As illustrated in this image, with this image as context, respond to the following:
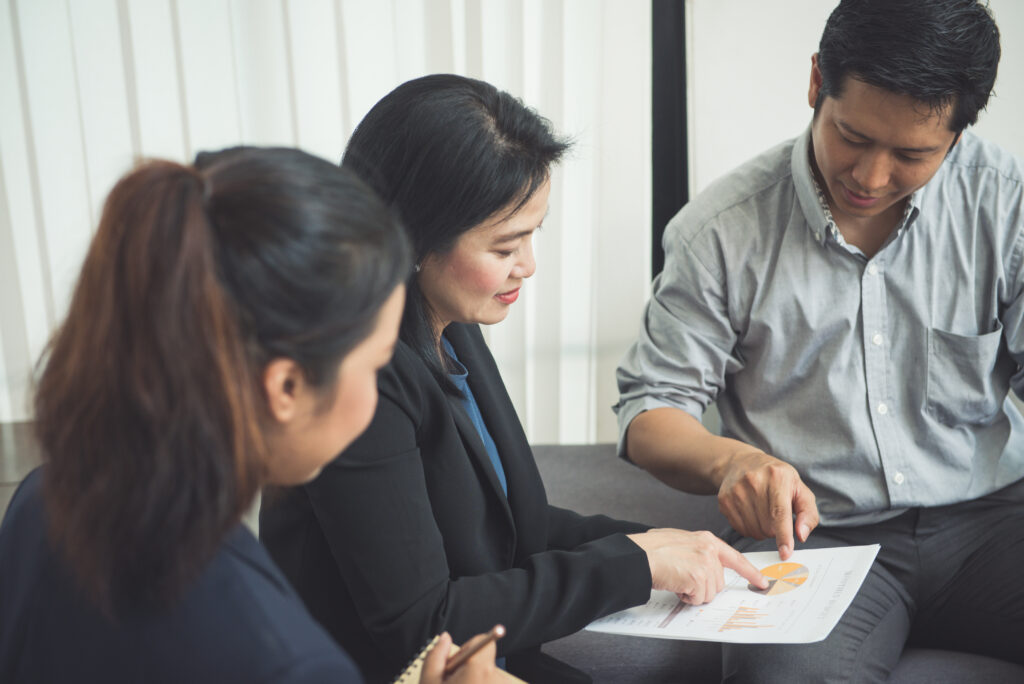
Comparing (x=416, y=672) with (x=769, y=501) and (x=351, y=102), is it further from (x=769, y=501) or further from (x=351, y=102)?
(x=351, y=102)

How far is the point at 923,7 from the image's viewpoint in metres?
1.26

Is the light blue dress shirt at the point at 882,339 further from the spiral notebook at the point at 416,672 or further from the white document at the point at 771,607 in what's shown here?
the spiral notebook at the point at 416,672

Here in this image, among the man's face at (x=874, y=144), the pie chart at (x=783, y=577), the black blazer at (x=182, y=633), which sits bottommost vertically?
the pie chart at (x=783, y=577)

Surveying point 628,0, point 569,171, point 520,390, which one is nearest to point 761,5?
point 628,0

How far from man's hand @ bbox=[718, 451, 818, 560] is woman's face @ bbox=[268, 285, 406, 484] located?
2.50 feet

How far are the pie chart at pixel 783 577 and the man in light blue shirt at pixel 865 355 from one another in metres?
0.09

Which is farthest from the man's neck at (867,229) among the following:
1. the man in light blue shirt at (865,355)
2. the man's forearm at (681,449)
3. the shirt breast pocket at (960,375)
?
the man's forearm at (681,449)

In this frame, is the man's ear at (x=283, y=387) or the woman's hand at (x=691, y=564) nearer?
the man's ear at (x=283, y=387)

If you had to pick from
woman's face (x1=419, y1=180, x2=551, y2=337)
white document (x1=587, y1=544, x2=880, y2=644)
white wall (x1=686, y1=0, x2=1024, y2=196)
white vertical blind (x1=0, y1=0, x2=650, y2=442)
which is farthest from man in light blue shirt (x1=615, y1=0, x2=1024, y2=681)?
white vertical blind (x1=0, y1=0, x2=650, y2=442)

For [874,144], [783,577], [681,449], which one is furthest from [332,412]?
[874,144]

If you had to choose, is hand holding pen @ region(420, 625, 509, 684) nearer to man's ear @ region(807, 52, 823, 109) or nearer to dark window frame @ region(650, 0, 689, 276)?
man's ear @ region(807, 52, 823, 109)

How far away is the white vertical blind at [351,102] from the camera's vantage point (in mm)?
2354

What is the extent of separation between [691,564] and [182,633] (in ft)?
2.33

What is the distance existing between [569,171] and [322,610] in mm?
1590
